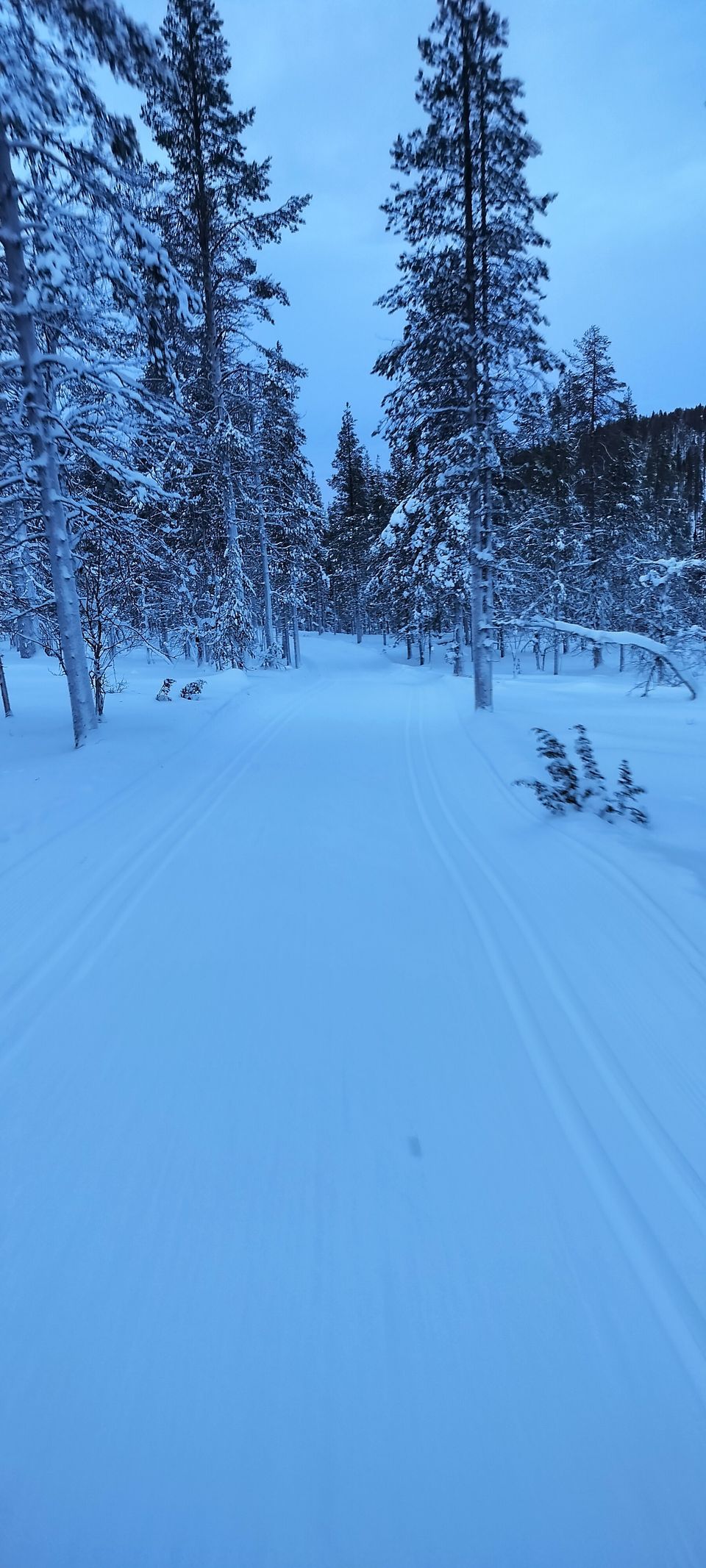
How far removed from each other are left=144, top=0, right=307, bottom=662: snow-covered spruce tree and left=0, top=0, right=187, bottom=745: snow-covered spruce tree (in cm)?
469

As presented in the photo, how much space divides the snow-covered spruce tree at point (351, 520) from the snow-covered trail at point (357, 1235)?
39.5 meters

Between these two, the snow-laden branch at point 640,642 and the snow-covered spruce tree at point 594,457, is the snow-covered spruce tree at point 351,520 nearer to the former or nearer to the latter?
the snow-covered spruce tree at point 594,457

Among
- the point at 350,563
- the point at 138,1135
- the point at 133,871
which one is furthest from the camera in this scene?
the point at 350,563

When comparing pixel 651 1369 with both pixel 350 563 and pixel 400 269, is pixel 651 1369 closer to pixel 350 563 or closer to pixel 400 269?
pixel 400 269

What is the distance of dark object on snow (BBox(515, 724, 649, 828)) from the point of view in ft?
20.0

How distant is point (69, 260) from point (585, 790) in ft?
33.0

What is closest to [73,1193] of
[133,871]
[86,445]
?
[133,871]

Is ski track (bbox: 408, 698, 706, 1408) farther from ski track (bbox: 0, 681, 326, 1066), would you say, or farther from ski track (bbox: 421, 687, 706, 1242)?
ski track (bbox: 0, 681, 326, 1066)

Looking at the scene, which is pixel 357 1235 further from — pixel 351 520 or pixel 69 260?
pixel 351 520

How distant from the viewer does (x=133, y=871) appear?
18.5 feet

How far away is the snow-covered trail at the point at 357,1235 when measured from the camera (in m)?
1.59

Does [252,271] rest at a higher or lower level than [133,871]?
higher

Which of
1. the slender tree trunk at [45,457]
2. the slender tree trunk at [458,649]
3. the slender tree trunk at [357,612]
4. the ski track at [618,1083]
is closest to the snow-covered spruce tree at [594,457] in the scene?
the slender tree trunk at [458,649]

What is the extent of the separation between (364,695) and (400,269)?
10.4 m
